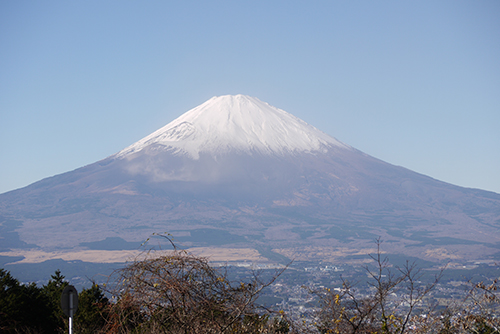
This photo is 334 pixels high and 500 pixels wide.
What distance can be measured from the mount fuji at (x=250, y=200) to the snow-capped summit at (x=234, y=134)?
44 cm

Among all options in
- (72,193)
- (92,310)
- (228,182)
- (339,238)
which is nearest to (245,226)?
(339,238)

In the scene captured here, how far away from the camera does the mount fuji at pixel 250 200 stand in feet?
380

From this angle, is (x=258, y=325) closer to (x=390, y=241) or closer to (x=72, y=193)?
(x=390, y=241)

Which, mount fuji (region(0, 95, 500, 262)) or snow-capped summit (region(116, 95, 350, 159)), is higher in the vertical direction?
snow-capped summit (region(116, 95, 350, 159))

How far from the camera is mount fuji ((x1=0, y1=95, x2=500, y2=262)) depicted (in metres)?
116

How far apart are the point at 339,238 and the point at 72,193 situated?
2982 inches

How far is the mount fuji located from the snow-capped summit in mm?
441

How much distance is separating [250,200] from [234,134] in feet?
119

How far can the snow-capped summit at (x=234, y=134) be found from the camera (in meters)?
171

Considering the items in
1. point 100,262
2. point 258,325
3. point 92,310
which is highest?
point 258,325

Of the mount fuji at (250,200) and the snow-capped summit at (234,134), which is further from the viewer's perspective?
the snow-capped summit at (234,134)

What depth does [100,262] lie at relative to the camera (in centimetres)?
9631

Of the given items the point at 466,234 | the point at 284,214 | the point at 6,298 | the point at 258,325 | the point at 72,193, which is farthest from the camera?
the point at 72,193

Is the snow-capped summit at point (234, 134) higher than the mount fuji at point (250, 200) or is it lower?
higher
